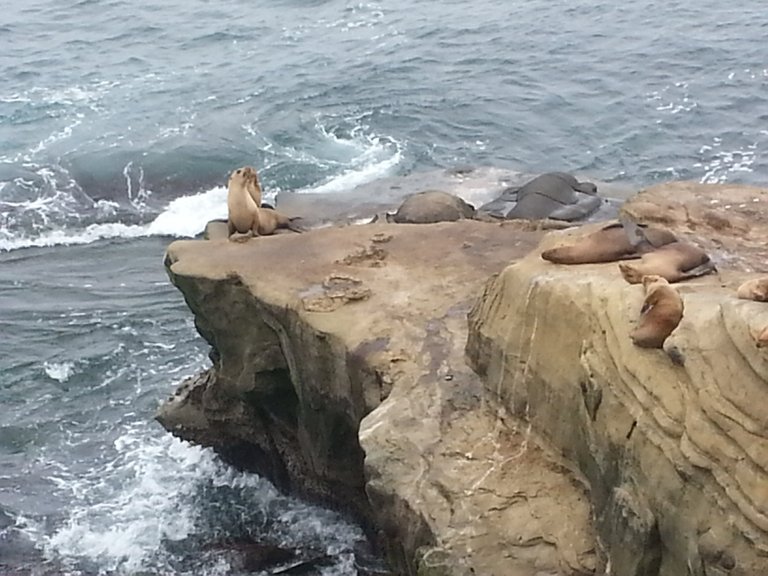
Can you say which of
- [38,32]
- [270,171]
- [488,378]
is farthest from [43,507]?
[38,32]

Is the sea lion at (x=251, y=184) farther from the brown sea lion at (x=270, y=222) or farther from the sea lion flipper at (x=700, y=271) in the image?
the sea lion flipper at (x=700, y=271)

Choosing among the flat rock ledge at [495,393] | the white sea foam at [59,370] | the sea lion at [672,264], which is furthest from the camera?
the white sea foam at [59,370]

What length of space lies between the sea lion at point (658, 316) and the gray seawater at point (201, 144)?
18.5ft

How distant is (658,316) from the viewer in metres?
7.64

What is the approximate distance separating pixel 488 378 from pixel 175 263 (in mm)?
4529

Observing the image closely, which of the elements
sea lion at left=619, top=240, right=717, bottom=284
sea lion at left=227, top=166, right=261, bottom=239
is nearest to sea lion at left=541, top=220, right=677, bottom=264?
sea lion at left=619, top=240, right=717, bottom=284

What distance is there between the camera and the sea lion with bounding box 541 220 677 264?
9.66m

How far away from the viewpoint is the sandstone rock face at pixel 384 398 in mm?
8508

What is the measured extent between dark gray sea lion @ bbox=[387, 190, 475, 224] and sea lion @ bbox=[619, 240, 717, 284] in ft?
21.4

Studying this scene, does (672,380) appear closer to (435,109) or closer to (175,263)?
(175,263)

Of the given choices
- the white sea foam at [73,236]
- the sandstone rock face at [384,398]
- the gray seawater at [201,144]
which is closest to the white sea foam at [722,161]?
the gray seawater at [201,144]

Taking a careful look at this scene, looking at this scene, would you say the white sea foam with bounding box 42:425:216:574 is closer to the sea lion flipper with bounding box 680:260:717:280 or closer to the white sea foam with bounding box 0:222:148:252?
the sea lion flipper with bounding box 680:260:717:280

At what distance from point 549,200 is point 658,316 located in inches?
402

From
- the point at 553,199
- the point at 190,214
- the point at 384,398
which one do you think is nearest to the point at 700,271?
the point at 384,398
